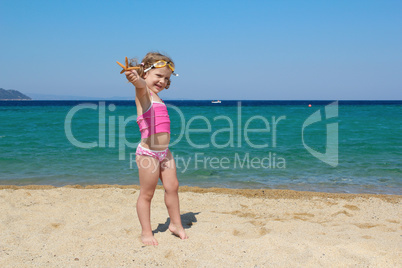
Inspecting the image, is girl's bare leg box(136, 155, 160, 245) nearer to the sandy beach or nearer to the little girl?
the little girl

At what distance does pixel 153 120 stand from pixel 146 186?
0.63m

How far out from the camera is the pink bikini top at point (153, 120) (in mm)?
3221

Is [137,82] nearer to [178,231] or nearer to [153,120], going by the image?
[153,120]

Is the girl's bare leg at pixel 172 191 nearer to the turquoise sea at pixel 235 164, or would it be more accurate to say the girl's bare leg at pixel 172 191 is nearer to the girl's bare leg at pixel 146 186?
the girl's bare leg at pixel 146 186

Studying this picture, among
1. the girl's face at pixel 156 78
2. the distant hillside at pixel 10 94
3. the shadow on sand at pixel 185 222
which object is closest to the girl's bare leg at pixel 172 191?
the shadow on sand at pixel 185 222

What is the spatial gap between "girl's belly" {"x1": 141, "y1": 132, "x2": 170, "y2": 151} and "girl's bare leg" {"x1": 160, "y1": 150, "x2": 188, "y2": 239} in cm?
17

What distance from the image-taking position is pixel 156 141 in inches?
130

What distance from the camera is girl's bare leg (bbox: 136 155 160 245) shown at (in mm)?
3240

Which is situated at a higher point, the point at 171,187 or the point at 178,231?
the point at 171,187

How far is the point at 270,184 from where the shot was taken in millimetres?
6602

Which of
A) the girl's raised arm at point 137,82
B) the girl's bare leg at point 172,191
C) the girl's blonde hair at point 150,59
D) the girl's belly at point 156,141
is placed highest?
the girl's blonde hair at point 150,59

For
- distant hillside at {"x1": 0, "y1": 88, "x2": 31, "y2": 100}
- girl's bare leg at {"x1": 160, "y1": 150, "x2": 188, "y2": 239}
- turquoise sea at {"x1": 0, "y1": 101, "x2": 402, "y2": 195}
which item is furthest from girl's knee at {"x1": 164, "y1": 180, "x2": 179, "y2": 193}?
distant hillside at {"x1": 0, "y1": 88, "x2": 31, "y2": 100}

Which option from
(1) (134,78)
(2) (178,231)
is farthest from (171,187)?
(1) (134,78)

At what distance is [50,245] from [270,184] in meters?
4.41
